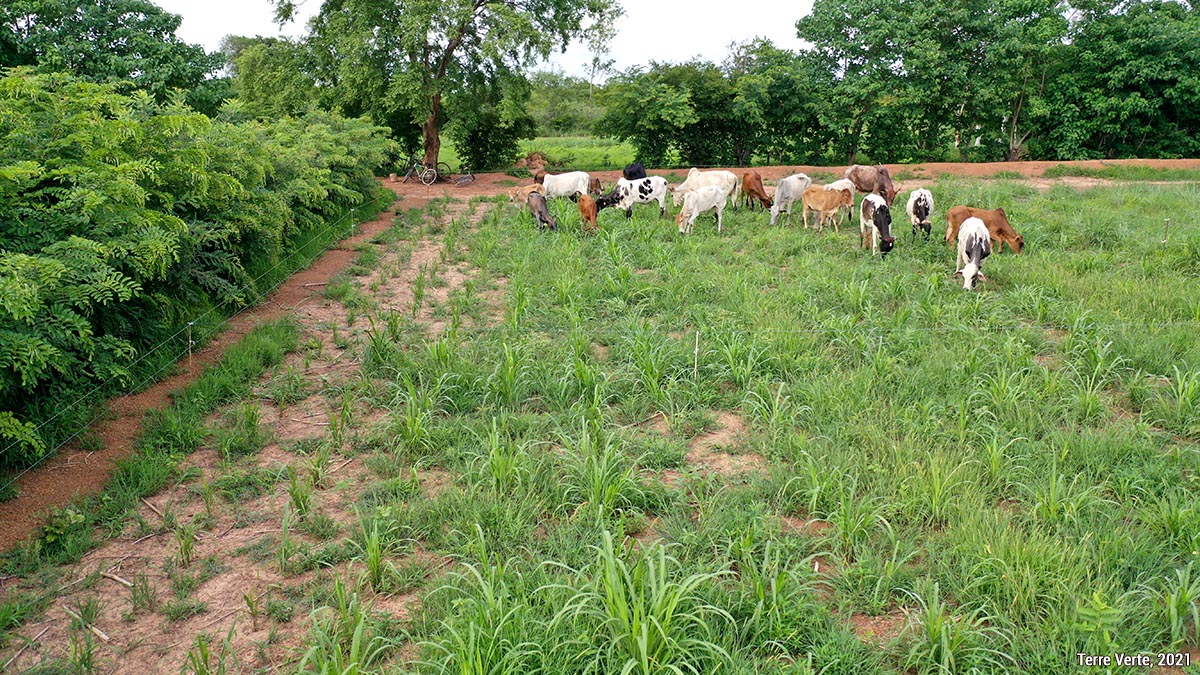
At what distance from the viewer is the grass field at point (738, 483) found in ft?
10.3

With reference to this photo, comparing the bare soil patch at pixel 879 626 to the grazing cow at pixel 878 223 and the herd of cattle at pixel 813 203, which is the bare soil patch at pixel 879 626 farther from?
the grazing cow at pixel 878 223

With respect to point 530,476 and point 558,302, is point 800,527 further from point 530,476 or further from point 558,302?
point 558,302

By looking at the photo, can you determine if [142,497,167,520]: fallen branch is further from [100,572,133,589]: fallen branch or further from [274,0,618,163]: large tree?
Result: [274,0,618,163]: large tree

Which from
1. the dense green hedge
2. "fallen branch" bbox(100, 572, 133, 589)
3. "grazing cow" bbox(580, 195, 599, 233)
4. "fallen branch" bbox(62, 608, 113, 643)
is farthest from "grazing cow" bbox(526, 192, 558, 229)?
"fallen branch" bbox(62, 608, 113, 643)

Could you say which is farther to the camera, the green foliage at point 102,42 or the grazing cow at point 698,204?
the green foliage at point 102,42

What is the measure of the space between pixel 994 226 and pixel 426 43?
1428 centimetres

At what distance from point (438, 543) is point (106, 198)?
3.67 metres

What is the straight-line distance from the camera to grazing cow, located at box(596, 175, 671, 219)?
13492 mm

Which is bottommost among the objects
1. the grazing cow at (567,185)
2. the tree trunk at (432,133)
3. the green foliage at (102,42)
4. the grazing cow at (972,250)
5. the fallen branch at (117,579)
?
the fallen branch at (117,579)

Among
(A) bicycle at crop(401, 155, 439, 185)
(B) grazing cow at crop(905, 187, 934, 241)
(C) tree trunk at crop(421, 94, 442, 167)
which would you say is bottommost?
(B) grazing cow at crop(905, 187, 934, 241)

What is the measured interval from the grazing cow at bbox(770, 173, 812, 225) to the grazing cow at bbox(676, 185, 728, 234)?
97cm

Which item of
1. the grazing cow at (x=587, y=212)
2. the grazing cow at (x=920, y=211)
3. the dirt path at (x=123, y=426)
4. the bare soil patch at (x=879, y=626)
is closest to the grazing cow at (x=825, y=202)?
the grazing cow at (x=920, y=211)

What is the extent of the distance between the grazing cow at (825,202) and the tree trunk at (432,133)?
452 inches

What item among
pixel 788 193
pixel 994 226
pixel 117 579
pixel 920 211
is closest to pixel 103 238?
pixel 117 579
